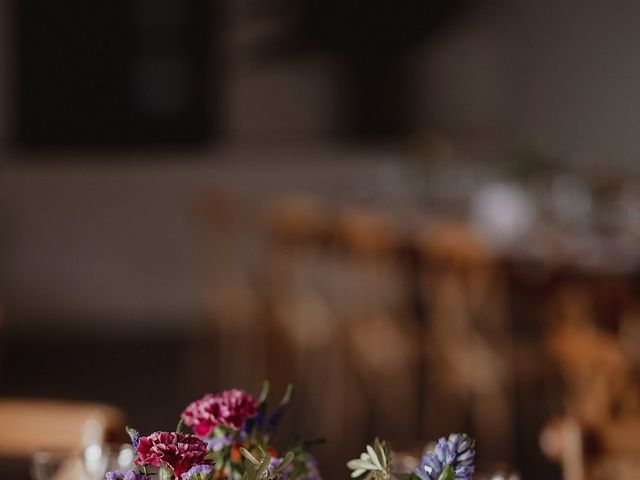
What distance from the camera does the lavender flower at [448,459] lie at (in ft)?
2.61

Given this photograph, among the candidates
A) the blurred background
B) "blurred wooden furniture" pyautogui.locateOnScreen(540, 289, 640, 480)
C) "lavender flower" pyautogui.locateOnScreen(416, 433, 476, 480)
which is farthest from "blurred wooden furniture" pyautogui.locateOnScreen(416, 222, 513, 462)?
"lavender flower" pyautogui.locateOnScreen(416, 433, 476, 480)

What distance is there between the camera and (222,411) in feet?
2.81

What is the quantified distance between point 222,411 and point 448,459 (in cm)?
19

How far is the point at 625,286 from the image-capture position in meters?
3.36

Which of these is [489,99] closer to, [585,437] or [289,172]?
[289,172]

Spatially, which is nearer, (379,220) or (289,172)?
(379,220)

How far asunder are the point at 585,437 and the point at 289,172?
233 inches

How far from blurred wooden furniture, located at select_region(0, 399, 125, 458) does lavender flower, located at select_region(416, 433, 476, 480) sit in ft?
2.91

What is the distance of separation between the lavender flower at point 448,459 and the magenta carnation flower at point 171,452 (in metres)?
0.18

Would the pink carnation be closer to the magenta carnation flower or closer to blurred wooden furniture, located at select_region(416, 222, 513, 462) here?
the magenta carnation flower

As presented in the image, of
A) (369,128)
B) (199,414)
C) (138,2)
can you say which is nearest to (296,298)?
(369,128)

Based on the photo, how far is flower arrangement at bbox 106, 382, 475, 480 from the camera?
784 millimetres

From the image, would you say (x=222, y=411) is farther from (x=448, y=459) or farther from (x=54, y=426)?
(x=54, y=426)

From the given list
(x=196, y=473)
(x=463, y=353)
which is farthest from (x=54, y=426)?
(x=463, y=353)
